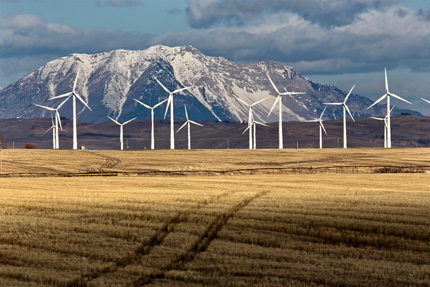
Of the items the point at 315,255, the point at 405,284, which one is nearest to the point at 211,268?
the point at 315,255

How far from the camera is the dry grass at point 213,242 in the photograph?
22156 millimetres

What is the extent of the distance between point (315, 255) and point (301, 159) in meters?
105

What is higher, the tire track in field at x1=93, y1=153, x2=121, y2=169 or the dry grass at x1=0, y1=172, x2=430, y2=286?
the tire track in field at x1=93, y1=153, x2=121, y2=169

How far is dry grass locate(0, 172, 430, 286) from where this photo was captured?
22156 mm

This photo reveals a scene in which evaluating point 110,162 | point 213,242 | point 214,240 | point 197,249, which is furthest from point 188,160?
point 197,249

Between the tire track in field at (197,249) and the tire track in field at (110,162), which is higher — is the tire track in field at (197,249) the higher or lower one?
the lower one

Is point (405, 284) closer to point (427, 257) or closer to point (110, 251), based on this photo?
point (427, 257)

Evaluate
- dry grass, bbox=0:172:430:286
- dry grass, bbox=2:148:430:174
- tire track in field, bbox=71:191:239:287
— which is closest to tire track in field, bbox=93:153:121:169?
dry grass, bbox=2:148:430:174

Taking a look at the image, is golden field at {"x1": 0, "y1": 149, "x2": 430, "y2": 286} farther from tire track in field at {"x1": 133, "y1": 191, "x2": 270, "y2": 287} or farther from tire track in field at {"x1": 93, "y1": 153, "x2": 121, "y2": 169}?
tire track in field at {"x1": 93, "y1": 153, "x2": 121, "y2": 169}

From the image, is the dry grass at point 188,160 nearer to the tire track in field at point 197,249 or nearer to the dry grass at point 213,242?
the dry grass at point 213,242

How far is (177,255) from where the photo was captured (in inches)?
1008

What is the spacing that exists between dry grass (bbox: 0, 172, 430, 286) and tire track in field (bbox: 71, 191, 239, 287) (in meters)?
0.05

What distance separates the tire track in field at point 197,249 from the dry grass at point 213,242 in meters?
0.05

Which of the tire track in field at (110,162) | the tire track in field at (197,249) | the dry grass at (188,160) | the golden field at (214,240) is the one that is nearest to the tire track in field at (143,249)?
the golden field at (214,240)
